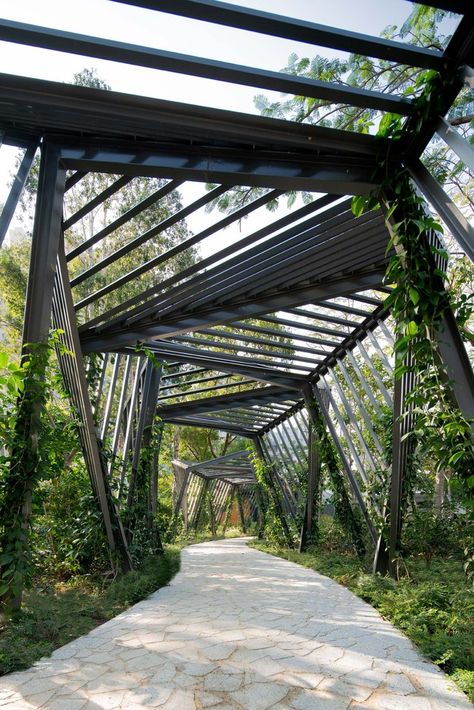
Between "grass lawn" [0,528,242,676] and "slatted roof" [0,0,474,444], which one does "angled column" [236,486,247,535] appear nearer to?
"grass lawn" [0,528,242,676]

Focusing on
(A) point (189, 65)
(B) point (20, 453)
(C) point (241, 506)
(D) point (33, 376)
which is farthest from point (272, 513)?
(A) point (189, 65)

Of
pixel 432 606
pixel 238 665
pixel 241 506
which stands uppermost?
pixel 241 506

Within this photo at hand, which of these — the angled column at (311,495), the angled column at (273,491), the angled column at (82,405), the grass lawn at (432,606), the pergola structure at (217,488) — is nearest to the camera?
the grass lawn at (432,606)

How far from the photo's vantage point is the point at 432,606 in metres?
3.84

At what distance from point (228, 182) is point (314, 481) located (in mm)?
6956

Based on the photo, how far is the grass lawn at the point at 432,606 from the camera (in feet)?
9.07

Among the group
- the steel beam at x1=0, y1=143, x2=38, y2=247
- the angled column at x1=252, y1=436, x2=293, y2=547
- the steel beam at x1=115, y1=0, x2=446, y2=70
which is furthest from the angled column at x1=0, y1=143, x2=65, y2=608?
the angled column at x1=252, y1=436, x2=293, y2=547

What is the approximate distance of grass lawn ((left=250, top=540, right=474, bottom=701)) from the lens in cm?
277

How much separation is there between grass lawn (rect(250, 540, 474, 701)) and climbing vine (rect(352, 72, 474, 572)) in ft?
3.08

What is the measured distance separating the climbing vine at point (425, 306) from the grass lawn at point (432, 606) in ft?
3.08

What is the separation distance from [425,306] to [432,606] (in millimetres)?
2698

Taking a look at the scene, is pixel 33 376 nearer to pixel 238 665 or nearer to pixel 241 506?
pixel 238 665

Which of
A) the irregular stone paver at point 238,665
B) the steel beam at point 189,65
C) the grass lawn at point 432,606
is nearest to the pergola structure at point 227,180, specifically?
the steel beam at point 189,65

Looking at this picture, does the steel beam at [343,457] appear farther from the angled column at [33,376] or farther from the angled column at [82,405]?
the angled column at [33,376]
